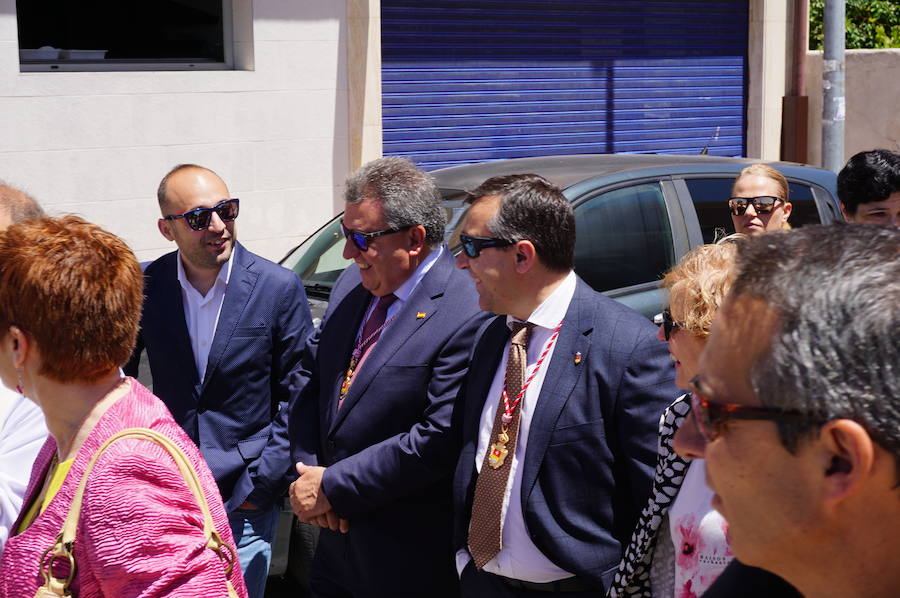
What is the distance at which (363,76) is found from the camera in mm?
10828

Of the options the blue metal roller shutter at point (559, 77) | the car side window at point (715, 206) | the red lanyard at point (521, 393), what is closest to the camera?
the red lanyard at point (521, 393)

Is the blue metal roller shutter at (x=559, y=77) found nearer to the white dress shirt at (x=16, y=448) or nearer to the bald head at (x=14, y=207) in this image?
the bald head at (x=14, y=207)

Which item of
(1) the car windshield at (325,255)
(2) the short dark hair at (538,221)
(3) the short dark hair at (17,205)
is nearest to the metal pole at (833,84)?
(1) the car windshield at (325,255)

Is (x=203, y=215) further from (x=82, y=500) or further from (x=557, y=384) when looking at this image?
(x=82, y=500)

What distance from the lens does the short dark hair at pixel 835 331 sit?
148 cm

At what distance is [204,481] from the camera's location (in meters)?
2.48

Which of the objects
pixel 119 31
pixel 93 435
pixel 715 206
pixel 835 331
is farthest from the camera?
pixel 119 31

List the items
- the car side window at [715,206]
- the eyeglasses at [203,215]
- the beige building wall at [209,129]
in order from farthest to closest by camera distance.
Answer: the beige building wall at [209,129], the car side window at [715,206], the eyeglasses at [203,215]

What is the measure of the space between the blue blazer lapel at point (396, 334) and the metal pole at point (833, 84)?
988 centimetres

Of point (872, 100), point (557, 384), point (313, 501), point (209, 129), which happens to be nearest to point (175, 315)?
point (313, 501)

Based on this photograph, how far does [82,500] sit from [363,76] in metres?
8.91

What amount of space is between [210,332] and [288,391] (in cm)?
37

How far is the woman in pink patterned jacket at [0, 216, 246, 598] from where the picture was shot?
2242 millimetres

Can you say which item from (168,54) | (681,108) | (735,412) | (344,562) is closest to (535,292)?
(344,562)
